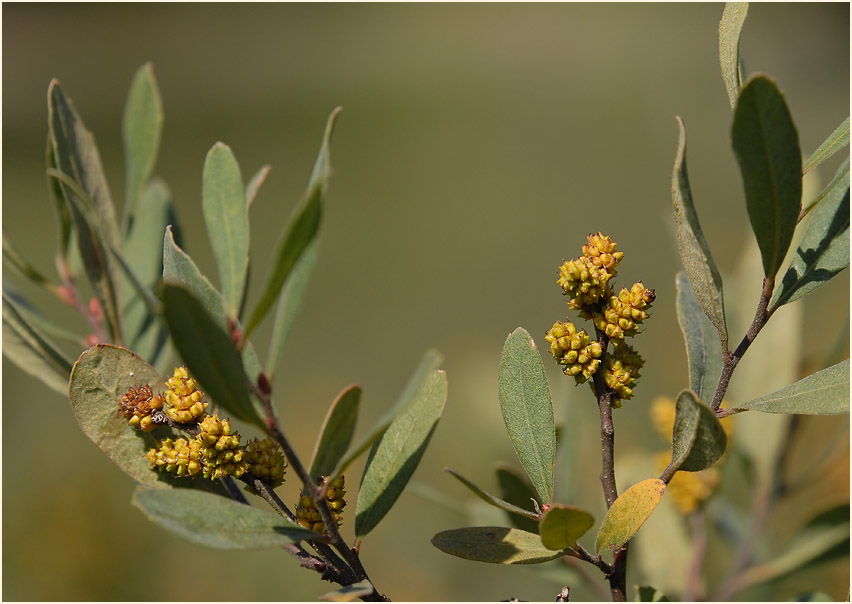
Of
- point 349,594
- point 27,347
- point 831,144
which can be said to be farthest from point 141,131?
point 831,144

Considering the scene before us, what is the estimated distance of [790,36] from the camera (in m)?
7.56

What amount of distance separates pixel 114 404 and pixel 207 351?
0.66 ft

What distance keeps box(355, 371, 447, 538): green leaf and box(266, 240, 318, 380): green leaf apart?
0.32ft

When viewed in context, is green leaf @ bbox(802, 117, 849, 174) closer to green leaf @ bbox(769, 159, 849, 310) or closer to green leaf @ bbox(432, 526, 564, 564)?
green leaf @ bbox(769, 159, 849, 310)

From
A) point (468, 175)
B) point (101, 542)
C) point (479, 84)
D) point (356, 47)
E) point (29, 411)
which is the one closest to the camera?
point (101, 542)

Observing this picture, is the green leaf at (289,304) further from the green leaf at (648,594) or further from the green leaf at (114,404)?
the green leaf at (648,594)

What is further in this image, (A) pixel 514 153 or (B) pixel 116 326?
(A) pixel 514 153

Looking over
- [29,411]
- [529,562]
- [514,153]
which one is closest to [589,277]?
[529,562]

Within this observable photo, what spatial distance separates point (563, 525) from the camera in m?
0.50

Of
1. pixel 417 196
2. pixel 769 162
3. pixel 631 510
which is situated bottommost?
pixel 417 196

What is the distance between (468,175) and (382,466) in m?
6.93

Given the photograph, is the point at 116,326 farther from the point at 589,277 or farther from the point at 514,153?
the point at 514,153

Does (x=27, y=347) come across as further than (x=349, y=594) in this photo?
Yes

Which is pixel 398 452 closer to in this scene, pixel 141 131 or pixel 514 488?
pixel 514 488
